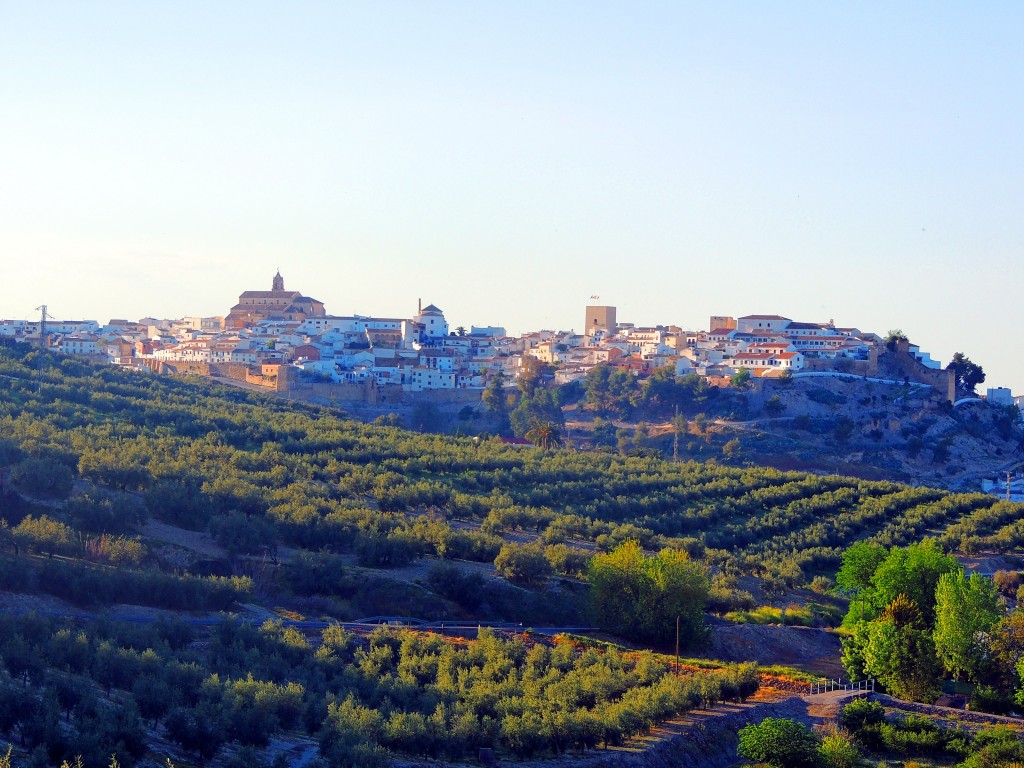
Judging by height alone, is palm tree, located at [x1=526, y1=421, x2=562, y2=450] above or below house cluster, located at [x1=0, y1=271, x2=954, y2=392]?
below

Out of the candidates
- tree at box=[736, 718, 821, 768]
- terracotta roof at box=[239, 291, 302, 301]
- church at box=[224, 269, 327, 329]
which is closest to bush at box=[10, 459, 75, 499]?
tree at box=[736, 718, 821, 768]

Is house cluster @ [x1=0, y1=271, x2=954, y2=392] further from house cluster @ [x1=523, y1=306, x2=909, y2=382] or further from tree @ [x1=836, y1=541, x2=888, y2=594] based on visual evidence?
tree @ [x1=836, y1=541, x2=888, y2=594]

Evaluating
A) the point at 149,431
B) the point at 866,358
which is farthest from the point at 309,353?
the point at 149,431

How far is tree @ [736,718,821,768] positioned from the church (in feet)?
288

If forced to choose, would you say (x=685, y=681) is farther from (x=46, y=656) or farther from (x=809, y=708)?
(x=46, y=656)

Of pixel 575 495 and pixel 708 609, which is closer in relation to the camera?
pixel 708 609

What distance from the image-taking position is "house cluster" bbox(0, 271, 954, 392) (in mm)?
89625

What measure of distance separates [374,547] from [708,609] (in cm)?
828

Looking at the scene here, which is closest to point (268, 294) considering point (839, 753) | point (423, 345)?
point (423, 345)

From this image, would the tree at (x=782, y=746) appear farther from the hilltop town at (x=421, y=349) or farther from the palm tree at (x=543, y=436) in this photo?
the hilltop town at (x=421, y=349)

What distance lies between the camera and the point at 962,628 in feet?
92.8

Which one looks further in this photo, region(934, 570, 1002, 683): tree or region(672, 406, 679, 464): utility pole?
region(672, 406, 679, 464): utility pole

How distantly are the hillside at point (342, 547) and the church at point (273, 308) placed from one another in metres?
42.2

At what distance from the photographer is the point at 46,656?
20031 mm
